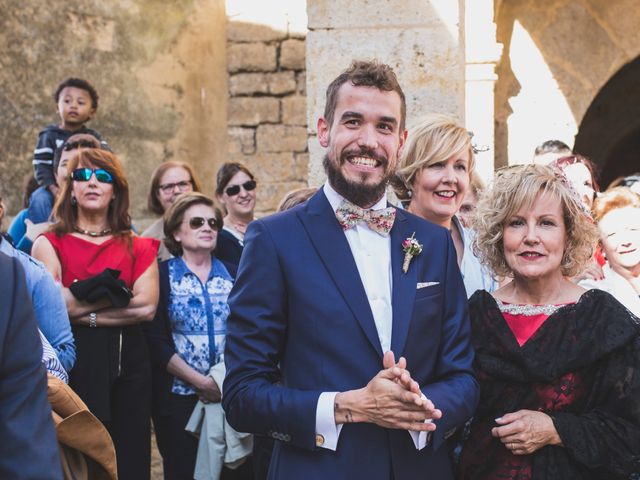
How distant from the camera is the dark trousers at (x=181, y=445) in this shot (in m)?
4.16

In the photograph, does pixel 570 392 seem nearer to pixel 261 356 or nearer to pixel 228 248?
pixel 261 356

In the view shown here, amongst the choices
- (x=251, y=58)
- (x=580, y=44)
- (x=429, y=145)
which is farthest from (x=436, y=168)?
(x=251, y=58)

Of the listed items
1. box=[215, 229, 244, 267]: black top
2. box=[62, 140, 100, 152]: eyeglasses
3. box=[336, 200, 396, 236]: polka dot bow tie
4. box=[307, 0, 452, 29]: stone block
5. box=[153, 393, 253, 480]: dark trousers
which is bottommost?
box=[153, 393, 253, 480]: dark trousers

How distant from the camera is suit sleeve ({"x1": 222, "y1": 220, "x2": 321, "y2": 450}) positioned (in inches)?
85.9

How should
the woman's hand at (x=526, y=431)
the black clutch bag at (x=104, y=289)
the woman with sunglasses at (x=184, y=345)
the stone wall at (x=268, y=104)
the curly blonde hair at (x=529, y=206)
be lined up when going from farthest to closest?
the stone wall at (x=268, y=104) < the woman with sunglasses at (x=184, y=345) < the black clutch bag at (x=104, y=289) < the curly blonde hair at (x=529, y=206) < the woman's hand at (x=526, y=431)

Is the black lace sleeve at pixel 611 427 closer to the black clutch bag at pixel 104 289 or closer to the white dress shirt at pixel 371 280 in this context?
the white dress shirt at pixel 371 280

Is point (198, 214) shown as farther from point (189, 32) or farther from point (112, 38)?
point (189, 32)

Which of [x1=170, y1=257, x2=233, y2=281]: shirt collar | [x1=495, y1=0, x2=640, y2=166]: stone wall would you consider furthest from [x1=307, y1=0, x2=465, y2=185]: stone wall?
[x1=495, y1=0, x2=640, y2=166]: stone wall

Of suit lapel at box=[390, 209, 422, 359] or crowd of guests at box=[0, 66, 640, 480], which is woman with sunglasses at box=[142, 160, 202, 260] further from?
suit lapel at box=[390, 209, 422, 359]

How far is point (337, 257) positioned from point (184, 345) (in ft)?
6.85

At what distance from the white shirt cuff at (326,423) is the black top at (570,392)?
0.60 meters

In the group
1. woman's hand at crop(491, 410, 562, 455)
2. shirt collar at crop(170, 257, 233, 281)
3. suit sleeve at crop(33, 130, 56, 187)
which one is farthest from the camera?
suit sleeve at crop(33, 130, 56, 187)

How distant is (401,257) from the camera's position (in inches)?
93.7

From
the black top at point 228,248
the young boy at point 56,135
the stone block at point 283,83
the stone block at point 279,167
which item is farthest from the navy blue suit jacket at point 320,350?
the stone block at point 283,83
